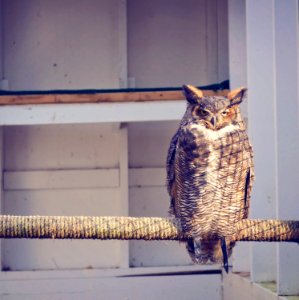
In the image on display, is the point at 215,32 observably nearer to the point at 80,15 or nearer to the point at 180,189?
the point at 80,15

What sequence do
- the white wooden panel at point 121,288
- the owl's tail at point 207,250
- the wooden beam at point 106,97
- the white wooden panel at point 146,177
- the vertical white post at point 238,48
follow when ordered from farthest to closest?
1. the white wooden panel at point 146,177
2. the white wooden panel at point 121,288
3. the vertical white post at point 238,48
4. the wooden beam at point 106,97
5. the owl's tail at point 207,250

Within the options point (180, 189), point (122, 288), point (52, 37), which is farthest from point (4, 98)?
point (180, 189)

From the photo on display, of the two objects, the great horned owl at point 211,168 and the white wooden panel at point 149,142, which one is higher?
the white wooden panel at point 149,142

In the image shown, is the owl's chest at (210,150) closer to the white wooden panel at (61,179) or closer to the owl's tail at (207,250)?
the owl's tail at (207,250)

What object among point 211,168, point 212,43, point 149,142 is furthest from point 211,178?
point 212,43

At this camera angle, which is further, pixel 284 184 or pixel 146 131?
pixel 146 131

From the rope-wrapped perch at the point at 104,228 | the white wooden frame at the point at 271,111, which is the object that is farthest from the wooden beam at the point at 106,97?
the rope-wrapped perch at the point at 104,228

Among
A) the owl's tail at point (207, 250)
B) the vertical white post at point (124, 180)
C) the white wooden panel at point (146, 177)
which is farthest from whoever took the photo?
the white wooden panel at point (146, 177)

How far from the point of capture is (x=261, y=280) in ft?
14.6

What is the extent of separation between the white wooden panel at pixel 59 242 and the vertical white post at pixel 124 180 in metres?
0.13

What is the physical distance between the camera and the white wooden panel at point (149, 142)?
20.0 ft

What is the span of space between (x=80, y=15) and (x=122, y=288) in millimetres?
2152

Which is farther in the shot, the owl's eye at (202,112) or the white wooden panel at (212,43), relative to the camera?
the white wooden panel at (212,43)

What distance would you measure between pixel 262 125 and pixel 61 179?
218 centimetres
